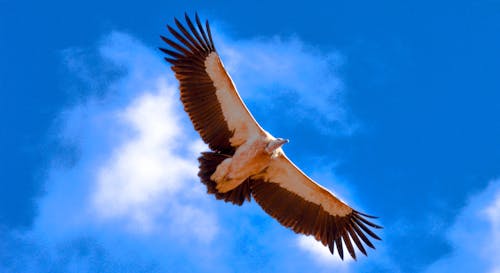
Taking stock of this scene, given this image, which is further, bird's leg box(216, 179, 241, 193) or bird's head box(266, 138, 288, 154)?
bird's leg box(216, 179, 241, 193)

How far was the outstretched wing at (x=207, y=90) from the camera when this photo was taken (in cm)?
1680

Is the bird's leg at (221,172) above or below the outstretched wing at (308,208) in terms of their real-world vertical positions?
below

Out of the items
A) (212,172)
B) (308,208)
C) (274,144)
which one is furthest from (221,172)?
(308,208)

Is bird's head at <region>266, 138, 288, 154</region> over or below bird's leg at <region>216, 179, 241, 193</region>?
over

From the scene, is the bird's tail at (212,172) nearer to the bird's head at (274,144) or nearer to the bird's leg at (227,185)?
the bird's leg at (227,185)

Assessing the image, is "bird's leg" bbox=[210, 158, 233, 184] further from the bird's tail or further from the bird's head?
the bird's head

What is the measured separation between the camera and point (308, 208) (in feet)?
58.1

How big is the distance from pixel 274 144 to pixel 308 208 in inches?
72.8

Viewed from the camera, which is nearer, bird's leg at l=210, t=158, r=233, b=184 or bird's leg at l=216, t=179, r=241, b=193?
bird's leg at l=210, t=158, r=233, b=184

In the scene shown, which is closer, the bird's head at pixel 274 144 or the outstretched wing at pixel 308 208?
the bird's head at pixel 274 144

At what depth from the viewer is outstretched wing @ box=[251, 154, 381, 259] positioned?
57.3 feet

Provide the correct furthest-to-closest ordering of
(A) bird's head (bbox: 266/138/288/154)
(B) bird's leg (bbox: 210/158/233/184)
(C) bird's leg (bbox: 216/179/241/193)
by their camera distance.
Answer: (C) bird's leg (bbox: 216/179/241/193)
(B) bird's leg (bbox: 210/158/233/184)
(A) bird's head (bbox: 266/138/288/154)

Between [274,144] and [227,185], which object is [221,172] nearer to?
[227,185]

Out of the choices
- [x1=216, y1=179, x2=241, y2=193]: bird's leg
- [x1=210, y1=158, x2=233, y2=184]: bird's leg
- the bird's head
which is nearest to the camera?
the bird's head
